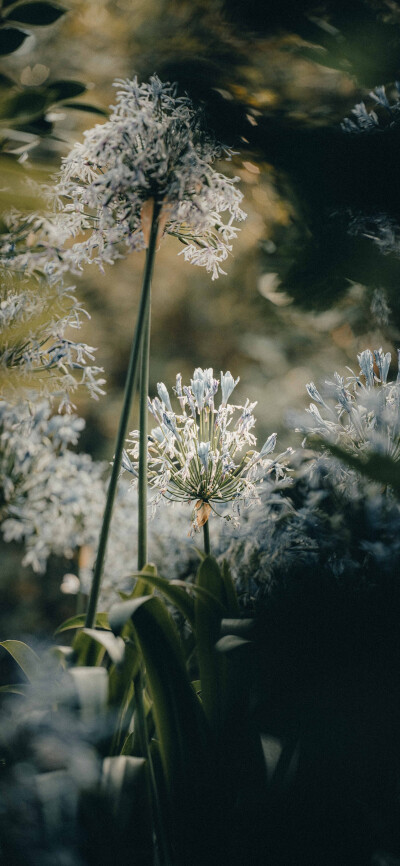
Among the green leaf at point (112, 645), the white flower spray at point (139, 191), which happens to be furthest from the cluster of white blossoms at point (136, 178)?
the green leaf at point (112, 645)

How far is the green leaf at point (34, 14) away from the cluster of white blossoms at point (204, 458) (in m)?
0.24

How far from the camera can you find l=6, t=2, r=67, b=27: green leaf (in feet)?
0.77

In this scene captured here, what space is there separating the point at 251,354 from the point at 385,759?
580 millimetres

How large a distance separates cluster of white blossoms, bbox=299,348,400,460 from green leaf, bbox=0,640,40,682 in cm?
23

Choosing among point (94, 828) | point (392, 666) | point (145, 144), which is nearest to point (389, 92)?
point (145, 144)

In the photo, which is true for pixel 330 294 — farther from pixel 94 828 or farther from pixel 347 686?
pixel 94 828

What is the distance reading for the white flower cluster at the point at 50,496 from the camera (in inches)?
14.8

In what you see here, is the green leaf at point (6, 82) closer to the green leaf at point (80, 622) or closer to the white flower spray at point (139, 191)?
the white flower spray at point (139, 191)

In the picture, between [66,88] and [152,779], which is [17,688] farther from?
[66,88]

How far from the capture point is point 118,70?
382mm

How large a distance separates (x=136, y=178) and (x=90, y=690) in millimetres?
287

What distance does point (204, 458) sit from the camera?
40 cm

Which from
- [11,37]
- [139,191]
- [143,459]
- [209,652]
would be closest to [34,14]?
[11,37]

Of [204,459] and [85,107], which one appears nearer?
[85,107]
